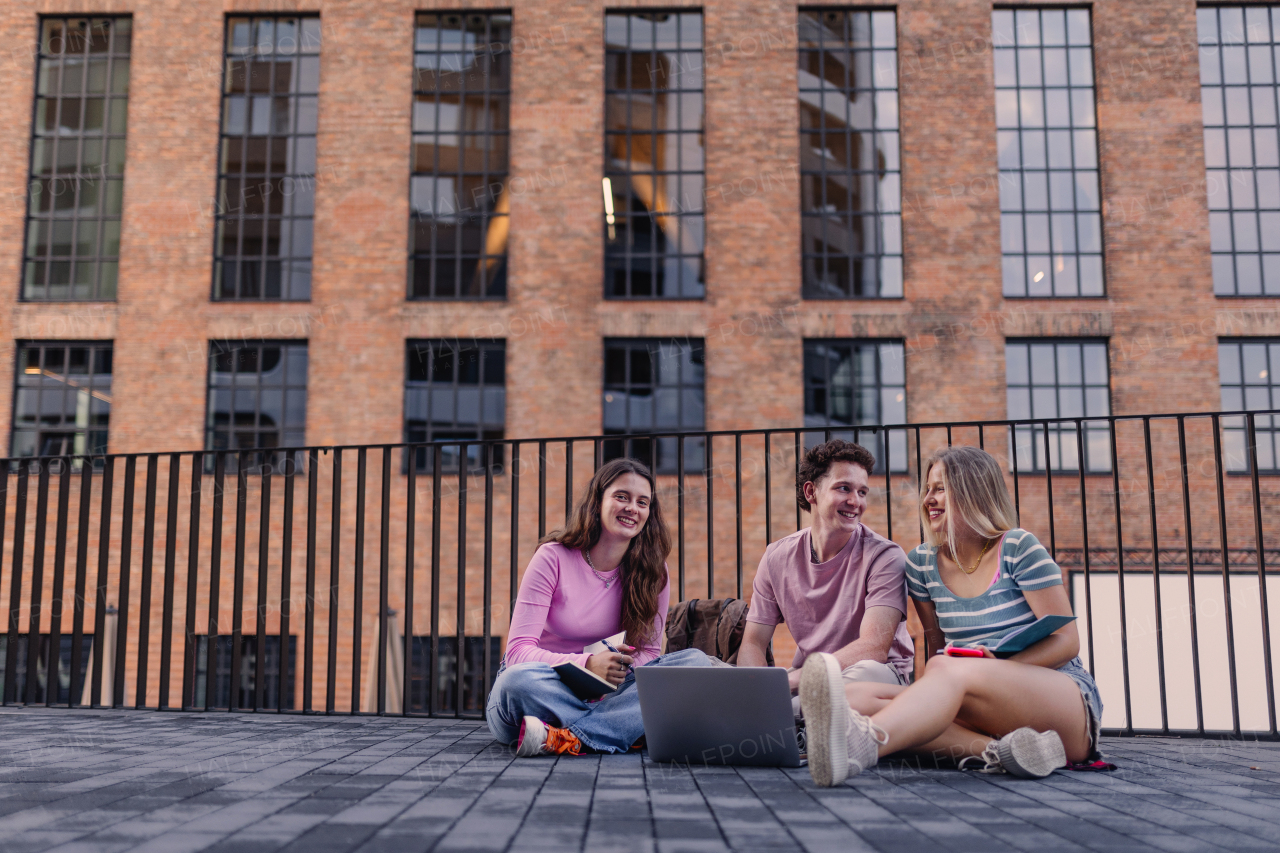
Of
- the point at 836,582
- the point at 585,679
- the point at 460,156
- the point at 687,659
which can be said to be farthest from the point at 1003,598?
the point at 460,156

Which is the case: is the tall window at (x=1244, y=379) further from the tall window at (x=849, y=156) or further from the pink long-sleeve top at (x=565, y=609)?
the pink long-sleeve top at (x=565, y=609)

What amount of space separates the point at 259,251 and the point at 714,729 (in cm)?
1490

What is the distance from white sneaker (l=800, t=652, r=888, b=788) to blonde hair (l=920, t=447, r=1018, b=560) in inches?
38.2

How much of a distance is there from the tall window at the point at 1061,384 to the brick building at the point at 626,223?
2.4 inches

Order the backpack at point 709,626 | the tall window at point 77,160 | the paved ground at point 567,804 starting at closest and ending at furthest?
the paved ground at point 567,804, the backpack at point 709,626, the tall window at point 77,160

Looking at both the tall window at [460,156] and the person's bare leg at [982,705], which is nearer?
the person's bare leg at [982,705]

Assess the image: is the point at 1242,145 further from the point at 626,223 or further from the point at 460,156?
the point at 460,156

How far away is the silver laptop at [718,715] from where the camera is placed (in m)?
3.37

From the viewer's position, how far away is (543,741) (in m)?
3.81

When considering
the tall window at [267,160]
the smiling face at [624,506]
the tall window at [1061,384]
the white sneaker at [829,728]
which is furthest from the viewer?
the tall window at [267,160]

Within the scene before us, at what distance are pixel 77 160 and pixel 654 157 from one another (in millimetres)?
9614

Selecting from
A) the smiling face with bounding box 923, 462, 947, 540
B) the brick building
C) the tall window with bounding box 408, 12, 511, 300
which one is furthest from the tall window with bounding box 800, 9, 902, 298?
the smiling face with bounding box 923, 462, 947, 540

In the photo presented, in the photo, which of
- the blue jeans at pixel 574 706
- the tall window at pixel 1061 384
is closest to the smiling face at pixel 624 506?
the blue jeans at pixel 574 706

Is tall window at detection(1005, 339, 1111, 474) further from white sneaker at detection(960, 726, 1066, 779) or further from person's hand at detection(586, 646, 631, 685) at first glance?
person's hand at detection(586, 646, 631, 685)
